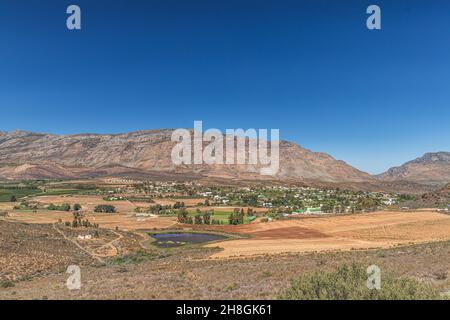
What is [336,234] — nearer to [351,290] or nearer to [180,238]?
[180,238]

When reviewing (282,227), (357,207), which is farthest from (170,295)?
(357,207)

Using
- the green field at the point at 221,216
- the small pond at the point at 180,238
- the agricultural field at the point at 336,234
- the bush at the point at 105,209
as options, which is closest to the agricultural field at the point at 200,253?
→ the agricultural field at the point at 336,234

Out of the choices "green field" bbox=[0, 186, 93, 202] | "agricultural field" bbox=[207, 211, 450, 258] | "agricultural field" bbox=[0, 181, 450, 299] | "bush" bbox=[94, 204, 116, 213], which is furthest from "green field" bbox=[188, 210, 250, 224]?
"green field" bbox=[0, 186, 93, 202]

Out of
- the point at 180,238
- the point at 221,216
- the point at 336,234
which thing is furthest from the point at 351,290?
the point at 221,216

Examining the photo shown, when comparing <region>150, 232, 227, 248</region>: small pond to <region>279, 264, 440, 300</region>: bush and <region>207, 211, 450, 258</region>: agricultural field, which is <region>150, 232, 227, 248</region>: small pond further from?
<region>279, 264, 440, 300</region>: bush

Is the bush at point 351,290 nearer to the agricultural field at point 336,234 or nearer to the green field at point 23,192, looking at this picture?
the agricultural field at point 336,234

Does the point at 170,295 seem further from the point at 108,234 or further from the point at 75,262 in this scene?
the point at 108,234
